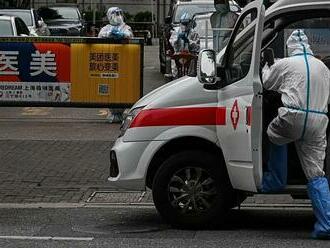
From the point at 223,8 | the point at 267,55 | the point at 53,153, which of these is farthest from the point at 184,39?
the point at 267,55

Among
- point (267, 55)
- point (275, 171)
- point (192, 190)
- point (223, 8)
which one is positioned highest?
point (223, 8)

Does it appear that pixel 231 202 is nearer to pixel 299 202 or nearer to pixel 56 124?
pixel 299 202

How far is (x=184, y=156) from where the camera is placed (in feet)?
25.2

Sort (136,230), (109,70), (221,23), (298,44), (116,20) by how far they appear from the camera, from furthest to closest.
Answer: (116,20) < (221,23) < (109,70) < (136,230) < (298,44)

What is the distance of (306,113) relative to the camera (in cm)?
711

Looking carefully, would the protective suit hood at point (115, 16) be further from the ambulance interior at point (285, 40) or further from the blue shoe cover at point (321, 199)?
the blue shoe cover at point (321, 199)

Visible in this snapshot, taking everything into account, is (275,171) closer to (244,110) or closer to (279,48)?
(244,110)

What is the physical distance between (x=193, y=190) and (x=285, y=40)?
5.36ft

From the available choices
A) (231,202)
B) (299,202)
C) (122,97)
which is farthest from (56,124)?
(231,202)

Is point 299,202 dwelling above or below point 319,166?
below

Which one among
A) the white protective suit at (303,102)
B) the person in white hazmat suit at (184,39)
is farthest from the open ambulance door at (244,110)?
the person in white hazmat suit at (184,39)

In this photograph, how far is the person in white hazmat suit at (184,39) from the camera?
1652 centimetres

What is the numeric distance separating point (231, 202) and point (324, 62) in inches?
61.5

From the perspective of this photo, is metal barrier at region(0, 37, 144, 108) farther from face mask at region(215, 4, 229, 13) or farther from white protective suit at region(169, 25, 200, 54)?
white protective suit at region(169, 25, 200, 54)
